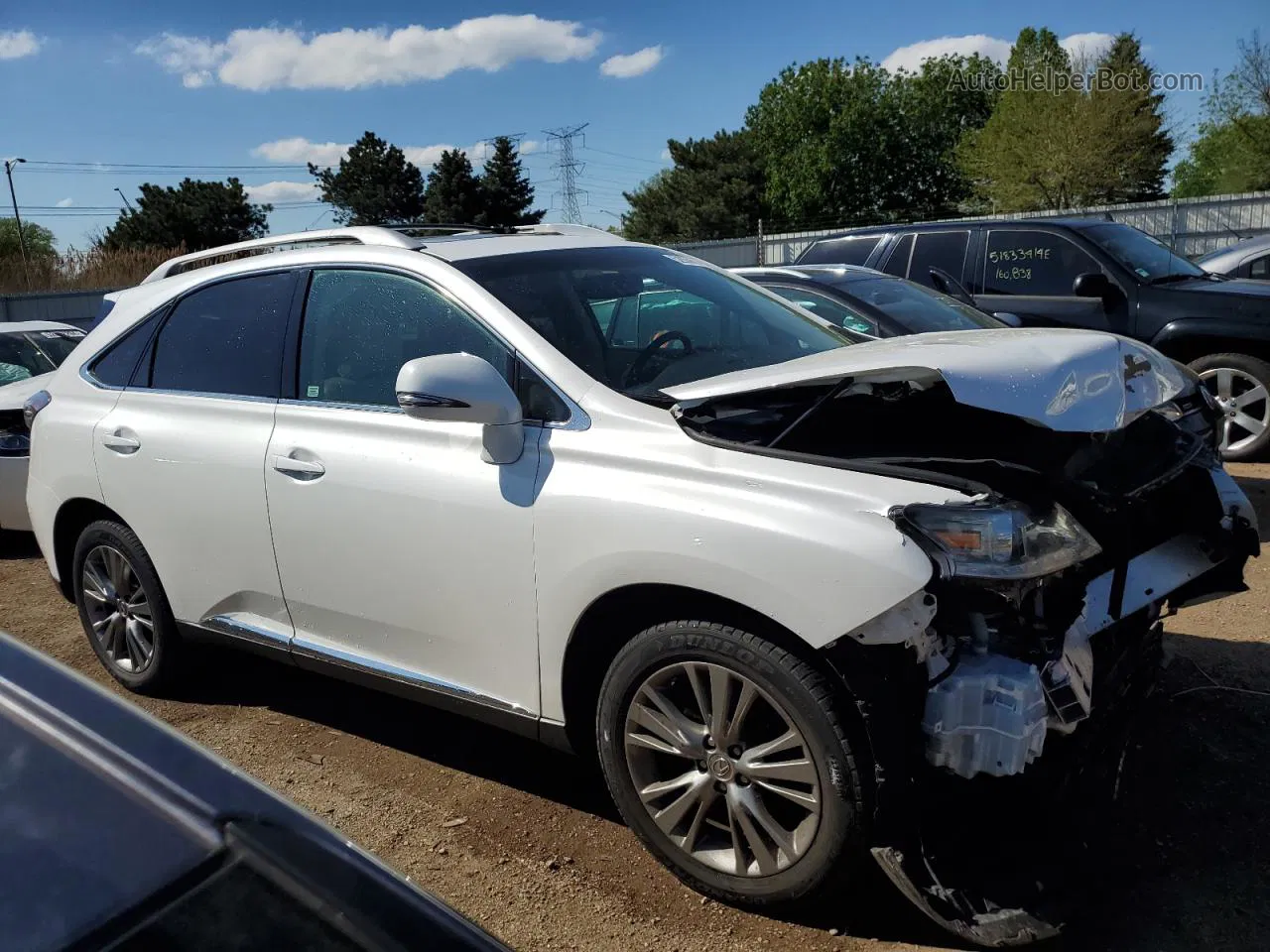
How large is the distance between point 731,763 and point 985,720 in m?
0.64

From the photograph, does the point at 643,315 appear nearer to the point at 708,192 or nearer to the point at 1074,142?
the point at 1074,142

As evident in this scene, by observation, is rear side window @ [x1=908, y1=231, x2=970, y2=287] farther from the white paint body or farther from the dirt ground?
the white paint body

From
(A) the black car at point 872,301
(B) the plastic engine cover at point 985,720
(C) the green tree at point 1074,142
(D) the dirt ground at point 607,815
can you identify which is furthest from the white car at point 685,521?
(C) the green tree at point 1074,142

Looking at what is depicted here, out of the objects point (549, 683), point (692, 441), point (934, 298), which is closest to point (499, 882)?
point (549, 683)

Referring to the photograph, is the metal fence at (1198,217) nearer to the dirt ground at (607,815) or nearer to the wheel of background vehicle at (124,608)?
the wheel of background vehicle at (124,608)

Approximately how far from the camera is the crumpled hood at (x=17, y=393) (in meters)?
6.45

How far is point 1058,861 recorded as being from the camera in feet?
8.05

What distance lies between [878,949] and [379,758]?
75.3 inches

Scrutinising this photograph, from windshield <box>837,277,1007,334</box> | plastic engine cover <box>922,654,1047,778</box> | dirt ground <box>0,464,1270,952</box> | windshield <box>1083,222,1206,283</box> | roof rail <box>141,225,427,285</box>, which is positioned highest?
roof rail <box>141,225,427,285</box>

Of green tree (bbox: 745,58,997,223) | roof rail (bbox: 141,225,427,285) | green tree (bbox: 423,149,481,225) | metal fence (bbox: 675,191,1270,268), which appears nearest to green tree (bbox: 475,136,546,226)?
green tree (bbox: 423,149,481,225)

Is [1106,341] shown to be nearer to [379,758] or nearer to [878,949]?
[878,949]

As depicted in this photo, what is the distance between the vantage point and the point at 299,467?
3.26 m

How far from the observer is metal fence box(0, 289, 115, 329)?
78.3ft

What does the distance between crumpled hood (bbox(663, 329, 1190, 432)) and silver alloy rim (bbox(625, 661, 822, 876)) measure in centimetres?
77
